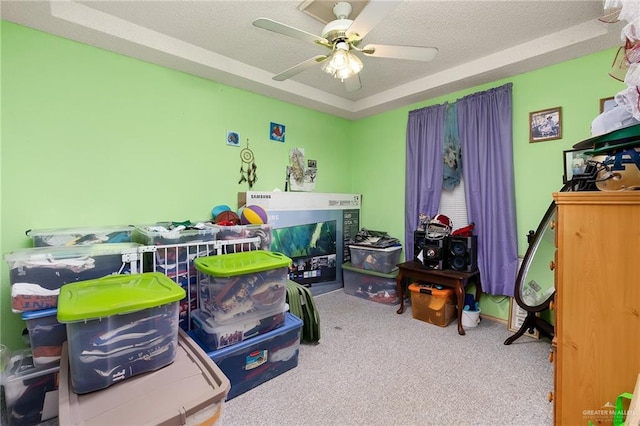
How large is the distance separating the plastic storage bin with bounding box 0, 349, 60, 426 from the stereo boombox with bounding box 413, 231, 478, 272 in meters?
2.86

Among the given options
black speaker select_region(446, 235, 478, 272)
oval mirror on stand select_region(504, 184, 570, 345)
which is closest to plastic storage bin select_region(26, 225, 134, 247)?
black speaker select_region(446, 235, 478, 272)

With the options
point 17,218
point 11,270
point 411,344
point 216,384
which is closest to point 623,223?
point 411,344

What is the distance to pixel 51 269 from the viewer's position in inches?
61.4

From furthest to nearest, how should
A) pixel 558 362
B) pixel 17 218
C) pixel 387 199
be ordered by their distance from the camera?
pixel 387 199
pixel 17 218
pixel 558 362

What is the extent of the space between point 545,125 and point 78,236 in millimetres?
3751

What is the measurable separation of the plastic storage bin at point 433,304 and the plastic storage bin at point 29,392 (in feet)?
8.88

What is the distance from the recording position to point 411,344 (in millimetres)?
2354

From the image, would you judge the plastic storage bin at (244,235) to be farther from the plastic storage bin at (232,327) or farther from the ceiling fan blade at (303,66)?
the ceiling fan blade at (303,66)

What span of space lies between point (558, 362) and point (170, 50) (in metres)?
3.16

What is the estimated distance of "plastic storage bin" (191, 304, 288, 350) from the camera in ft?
5.59

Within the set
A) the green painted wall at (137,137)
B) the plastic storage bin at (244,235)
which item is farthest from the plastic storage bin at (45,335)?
the plastic storage bin at (244,235)

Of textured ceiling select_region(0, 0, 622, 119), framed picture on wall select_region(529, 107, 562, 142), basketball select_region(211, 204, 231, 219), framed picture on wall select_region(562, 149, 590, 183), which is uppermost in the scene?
textured ceiling select_region(0, 0, 622, 119)

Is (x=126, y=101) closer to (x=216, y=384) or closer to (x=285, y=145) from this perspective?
(x=285, y=145)

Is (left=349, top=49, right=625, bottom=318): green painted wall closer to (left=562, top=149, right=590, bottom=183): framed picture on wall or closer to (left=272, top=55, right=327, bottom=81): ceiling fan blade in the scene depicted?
(left=562, top=149, right=590, bottom=183): framed picture on wall
